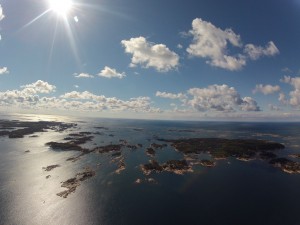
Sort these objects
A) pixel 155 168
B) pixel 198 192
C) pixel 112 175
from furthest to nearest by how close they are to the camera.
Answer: pixel 155 168 < pixel 112 175 < pixel 198 192

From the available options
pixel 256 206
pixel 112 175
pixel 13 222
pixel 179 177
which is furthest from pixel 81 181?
pixel 256 206

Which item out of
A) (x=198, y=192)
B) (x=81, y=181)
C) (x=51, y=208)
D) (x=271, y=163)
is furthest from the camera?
(x=271, y=163)

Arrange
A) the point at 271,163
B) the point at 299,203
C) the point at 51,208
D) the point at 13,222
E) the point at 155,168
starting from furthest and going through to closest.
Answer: the point at 271,163
the point at 155,168
the point at 299,203
the point at 51,208
the point at 13,222

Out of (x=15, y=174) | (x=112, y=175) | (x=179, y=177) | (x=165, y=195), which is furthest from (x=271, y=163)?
(x=15, y=174)

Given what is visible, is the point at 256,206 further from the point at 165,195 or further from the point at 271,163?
the point at 271,163

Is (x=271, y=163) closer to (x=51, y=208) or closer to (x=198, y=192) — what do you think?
(x=198, y=192)

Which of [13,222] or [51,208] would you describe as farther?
[51,208]

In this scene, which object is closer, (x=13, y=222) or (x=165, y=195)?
(x=13, y=222)

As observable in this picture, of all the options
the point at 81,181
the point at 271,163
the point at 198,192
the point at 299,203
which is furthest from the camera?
the point at 271,163
